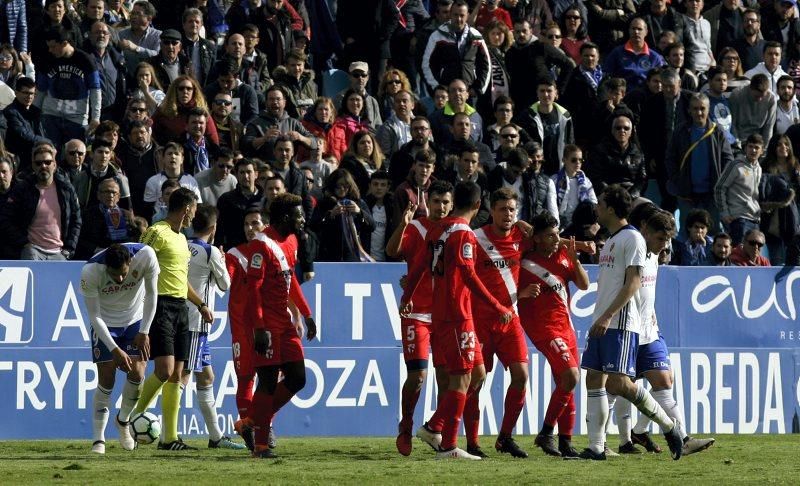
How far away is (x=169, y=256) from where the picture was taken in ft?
46.1

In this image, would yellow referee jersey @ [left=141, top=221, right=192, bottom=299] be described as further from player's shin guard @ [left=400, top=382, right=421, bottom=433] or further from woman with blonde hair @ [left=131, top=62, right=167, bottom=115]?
woman with blonde hair @ [left=131, top=62, right=167, bottom=115]

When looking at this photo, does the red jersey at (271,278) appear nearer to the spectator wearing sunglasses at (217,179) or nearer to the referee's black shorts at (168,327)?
the referee's black shorts at (168,327)

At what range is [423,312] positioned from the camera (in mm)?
13961

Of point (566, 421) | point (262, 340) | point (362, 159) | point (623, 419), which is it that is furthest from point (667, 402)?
point (362, 159)

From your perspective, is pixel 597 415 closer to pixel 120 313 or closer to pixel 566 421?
pixel 566 421

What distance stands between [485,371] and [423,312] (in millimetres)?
757

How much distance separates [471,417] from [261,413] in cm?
207

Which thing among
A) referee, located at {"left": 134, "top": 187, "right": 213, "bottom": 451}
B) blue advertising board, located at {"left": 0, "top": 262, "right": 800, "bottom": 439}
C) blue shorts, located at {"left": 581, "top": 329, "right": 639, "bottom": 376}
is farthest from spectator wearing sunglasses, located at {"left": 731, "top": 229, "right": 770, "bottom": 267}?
referee, located at {"left": 134, "top": 187, "right": 213, "bottom": 451}

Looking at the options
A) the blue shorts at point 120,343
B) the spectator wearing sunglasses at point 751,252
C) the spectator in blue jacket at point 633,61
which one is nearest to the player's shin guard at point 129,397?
the blue shorts at point 120,343

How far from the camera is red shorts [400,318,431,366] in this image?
45.6 feet

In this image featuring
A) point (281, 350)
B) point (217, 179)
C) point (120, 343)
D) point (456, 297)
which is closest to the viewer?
point (456, 297)

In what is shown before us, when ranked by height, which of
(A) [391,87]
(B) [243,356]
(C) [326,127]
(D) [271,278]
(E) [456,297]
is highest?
(A) [391,87]

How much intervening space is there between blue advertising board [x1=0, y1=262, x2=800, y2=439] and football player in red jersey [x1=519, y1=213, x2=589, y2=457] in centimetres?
349

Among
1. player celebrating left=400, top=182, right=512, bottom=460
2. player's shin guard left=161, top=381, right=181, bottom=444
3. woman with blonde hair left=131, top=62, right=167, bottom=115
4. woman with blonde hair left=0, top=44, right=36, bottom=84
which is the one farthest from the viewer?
woman with blonde hair left=131, top=62, right=167, bottom=115
